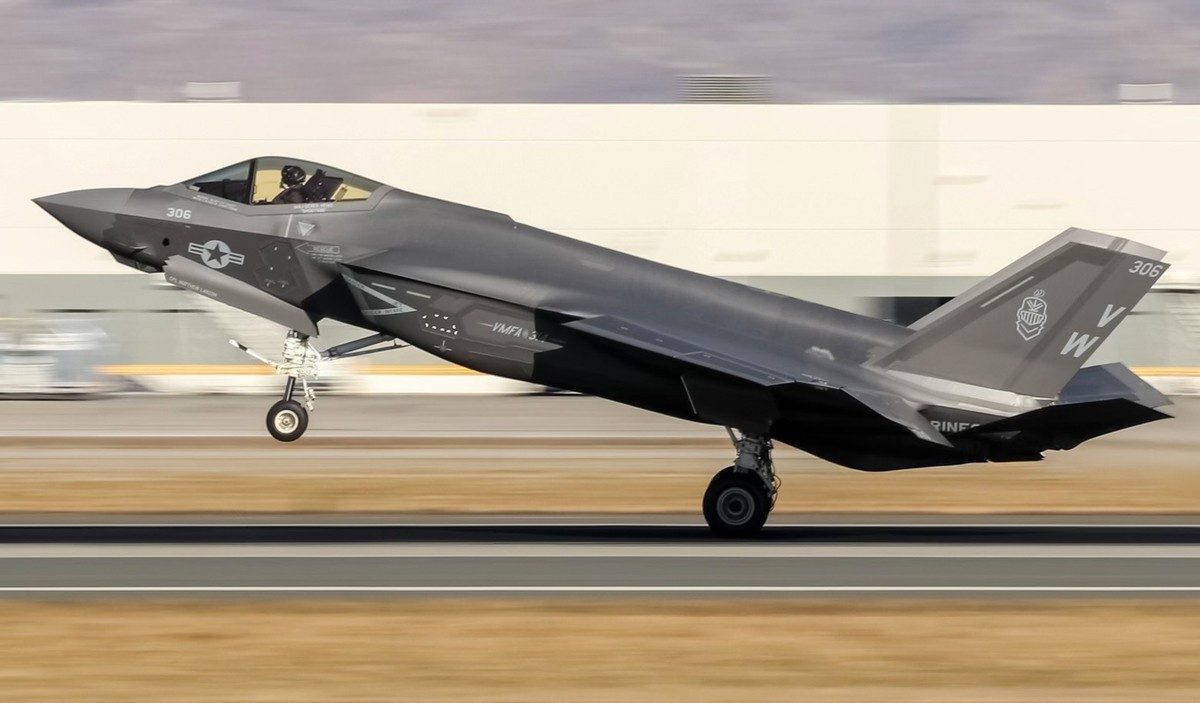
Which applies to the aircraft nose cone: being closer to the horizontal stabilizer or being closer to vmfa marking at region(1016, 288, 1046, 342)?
the horizontal stabilizer

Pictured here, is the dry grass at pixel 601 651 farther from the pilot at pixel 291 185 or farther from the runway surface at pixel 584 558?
the pilot at pixel 291 185

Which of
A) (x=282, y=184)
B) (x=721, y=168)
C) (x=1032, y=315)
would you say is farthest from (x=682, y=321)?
(x=721, y=168)

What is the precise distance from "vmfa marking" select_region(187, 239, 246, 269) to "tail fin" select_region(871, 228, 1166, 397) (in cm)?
760

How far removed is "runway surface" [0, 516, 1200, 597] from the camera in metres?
13.6

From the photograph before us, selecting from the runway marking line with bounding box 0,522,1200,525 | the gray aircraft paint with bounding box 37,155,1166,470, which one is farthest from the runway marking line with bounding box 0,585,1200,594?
the runway marking line with bounding box 0,522,1200,525

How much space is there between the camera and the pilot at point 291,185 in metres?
18.0

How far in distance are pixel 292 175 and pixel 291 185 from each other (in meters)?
0.15

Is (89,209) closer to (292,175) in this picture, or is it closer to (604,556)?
(292,175)

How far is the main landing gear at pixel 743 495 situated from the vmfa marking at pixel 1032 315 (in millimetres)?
3104

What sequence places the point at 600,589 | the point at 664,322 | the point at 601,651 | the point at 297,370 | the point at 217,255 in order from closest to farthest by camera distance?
the point at 601,651 < the point at 600,589 < the point at 664,322 < the point at 297,370 < the point at 217,255

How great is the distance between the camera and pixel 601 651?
1114 centimetres

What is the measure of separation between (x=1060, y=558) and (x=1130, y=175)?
3720 cm

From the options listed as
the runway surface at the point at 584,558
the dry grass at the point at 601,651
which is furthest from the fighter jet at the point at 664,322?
the dry grass at the point at 601,651

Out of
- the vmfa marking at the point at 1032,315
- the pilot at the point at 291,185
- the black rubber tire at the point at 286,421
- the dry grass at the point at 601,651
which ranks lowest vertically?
the dry grass at the point at 601,651
